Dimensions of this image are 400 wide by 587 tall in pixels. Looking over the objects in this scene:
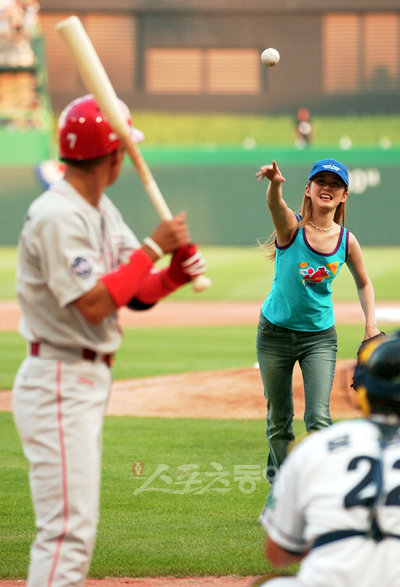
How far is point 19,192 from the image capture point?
30.7 meters

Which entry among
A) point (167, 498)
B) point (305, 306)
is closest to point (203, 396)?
point (167, 498)

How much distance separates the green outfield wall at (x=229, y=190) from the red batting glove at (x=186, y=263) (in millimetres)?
26978

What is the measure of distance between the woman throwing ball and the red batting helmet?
2066 millimetres

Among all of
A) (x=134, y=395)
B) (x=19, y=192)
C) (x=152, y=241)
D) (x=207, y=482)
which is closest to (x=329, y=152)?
(x=19, y=192)

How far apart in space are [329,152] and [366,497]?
95.8 feet

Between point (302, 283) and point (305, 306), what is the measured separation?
0.42 ft

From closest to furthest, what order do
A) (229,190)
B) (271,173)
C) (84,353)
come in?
(84,353)
(271,173)
(229,190)

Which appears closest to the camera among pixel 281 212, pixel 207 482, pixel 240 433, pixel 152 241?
pixel 152 241

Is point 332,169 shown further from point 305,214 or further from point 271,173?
point 271,173

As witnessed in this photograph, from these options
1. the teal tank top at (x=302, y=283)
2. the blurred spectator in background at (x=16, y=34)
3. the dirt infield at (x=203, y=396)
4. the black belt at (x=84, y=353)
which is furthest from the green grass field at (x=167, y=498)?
the blurred spectator in background at (x=16, y=34)

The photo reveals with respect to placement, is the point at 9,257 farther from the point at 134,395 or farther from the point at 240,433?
the point at 240,433

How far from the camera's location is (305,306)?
214 inches

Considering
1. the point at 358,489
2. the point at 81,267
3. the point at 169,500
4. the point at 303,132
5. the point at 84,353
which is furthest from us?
the point at 303,132

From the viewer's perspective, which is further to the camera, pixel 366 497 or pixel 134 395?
pixel 134 395
